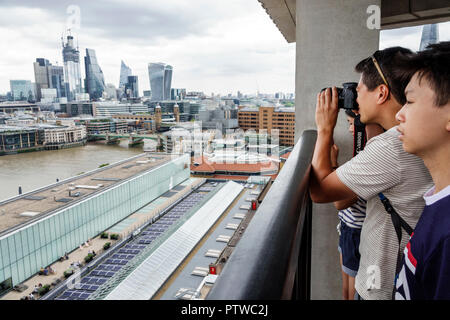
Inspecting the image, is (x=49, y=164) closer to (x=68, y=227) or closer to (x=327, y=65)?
(x=68, y=227)

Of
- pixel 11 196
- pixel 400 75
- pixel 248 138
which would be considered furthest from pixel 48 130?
pixel 400 75

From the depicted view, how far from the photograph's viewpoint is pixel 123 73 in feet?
35.1

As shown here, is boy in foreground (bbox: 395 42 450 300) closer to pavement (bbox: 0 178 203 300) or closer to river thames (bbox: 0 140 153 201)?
pavement (bbox: 0 178 203 300)

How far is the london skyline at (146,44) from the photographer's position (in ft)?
19.9

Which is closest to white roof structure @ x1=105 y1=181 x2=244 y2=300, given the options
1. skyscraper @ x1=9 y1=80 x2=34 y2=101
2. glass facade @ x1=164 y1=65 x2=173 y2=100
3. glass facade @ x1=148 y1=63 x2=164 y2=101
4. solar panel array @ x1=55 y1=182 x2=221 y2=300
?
solar panel array @ x1=55 y1=182 x2=221 y2=300

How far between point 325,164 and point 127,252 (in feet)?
24.1

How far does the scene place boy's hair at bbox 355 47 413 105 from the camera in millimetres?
783

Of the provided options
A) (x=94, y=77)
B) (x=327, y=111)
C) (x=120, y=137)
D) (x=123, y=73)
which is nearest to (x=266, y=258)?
(x=327, y=111)

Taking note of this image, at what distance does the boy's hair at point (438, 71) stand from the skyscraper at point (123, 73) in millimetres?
11156

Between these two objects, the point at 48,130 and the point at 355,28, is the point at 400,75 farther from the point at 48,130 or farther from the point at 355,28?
the point at 48,130

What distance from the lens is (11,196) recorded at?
6.63 m

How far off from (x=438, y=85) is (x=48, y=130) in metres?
8.14

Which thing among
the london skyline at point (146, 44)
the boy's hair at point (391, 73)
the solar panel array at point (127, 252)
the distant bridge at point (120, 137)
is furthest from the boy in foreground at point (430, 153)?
the distant bridge at point (120, 137)

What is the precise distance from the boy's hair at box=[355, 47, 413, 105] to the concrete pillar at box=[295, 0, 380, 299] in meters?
0.73
